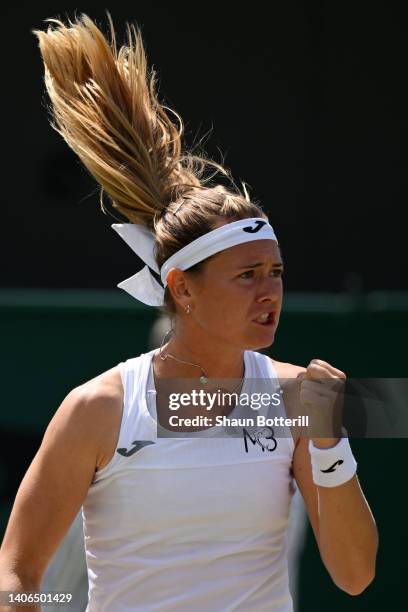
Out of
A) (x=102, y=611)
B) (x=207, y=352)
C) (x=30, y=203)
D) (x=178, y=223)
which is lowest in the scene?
(x=102, y=611)

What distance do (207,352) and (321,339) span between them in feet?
6.19

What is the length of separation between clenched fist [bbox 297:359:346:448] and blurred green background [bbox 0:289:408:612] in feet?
6.32

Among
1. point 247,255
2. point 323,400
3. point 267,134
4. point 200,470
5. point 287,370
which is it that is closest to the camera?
point 323,400

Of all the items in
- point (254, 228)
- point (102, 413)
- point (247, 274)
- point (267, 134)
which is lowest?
point (102, 413)

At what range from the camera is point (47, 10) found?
20.7ft

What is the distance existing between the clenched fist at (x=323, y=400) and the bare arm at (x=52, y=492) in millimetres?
489

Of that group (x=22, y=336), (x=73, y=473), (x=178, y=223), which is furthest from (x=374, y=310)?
(x=73, y=473)

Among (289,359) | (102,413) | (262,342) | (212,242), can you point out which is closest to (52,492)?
(102,413)

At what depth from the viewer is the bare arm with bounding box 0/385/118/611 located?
265cm

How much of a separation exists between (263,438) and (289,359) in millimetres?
1979

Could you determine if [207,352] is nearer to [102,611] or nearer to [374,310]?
[102,611]

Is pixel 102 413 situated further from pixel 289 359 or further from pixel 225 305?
pixel 289 359

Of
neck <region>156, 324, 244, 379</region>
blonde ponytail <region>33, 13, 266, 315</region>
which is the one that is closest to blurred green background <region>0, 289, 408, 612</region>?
blonde ponytail <region>33, 13, 266, 315</region>

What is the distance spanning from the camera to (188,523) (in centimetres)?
265
